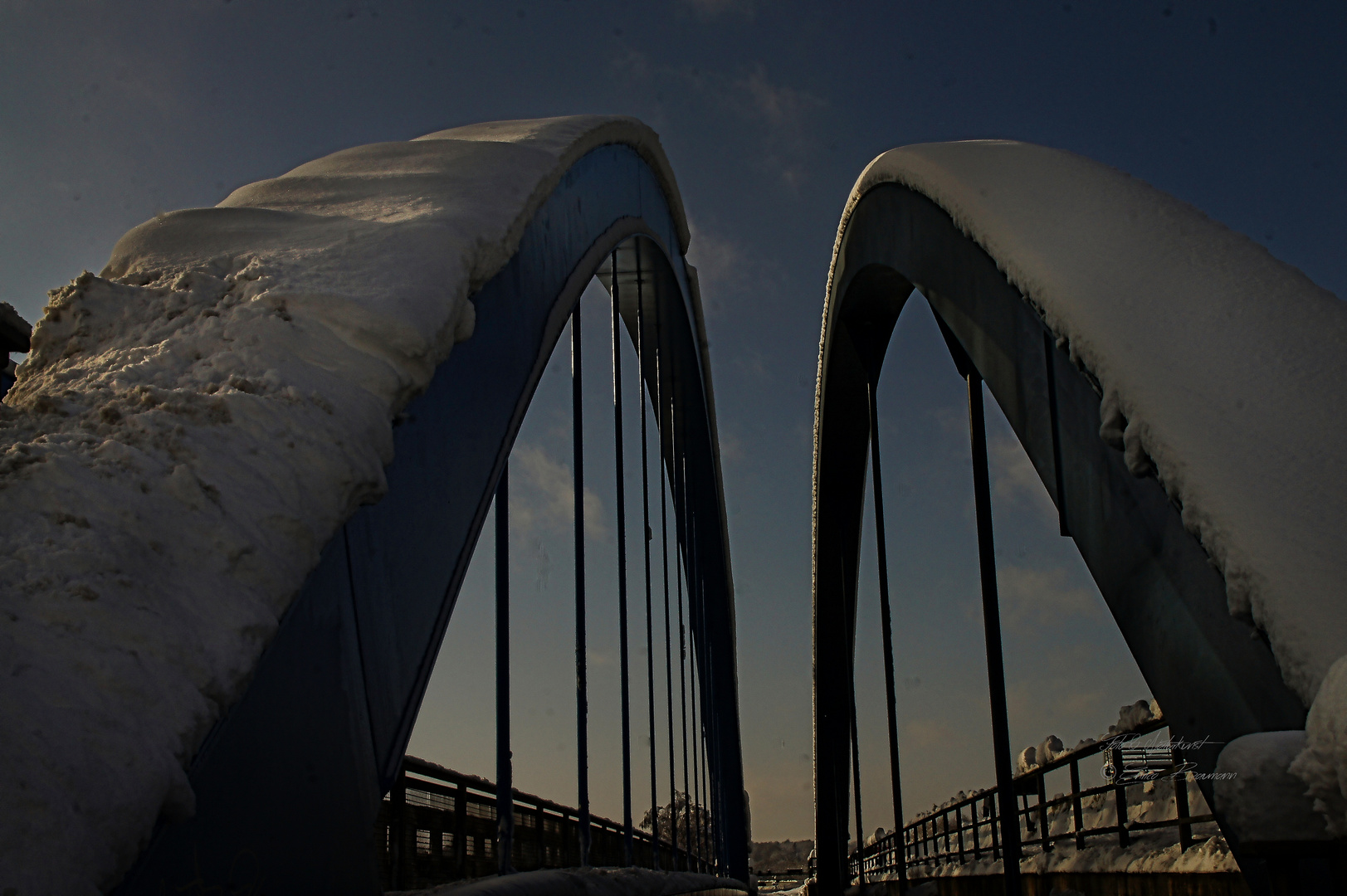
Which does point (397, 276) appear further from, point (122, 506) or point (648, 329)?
point (648, 329)

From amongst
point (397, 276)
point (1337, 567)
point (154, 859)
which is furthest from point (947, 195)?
point (154, 859)

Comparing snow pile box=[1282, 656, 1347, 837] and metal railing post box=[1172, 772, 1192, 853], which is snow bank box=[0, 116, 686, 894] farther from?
metal railing post box=[1172, 772, 1192, 853]

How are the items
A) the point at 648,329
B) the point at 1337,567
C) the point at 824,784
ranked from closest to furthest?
the point at 1337,567
the point at 648,329
the point at 824,784

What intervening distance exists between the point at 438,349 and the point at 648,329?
27.8 ft

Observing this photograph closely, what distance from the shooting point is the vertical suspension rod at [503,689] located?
115 inches

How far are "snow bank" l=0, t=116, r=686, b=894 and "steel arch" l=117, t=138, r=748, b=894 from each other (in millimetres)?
140

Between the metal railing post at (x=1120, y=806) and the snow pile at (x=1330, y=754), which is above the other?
the snow pile at (x=1330, y=754)

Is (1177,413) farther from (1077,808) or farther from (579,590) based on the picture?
(1077,808)

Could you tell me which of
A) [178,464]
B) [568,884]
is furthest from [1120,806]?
[178,464]

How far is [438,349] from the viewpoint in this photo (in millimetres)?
1896

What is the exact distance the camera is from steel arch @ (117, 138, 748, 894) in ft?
4.73

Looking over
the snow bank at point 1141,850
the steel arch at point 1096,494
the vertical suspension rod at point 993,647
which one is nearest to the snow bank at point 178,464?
the steel arch at point 1096,494

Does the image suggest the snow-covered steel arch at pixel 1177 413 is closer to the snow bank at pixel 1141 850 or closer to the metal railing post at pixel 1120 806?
the snow bank at pixel 1141 850

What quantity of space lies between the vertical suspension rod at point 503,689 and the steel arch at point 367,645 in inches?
16.0
